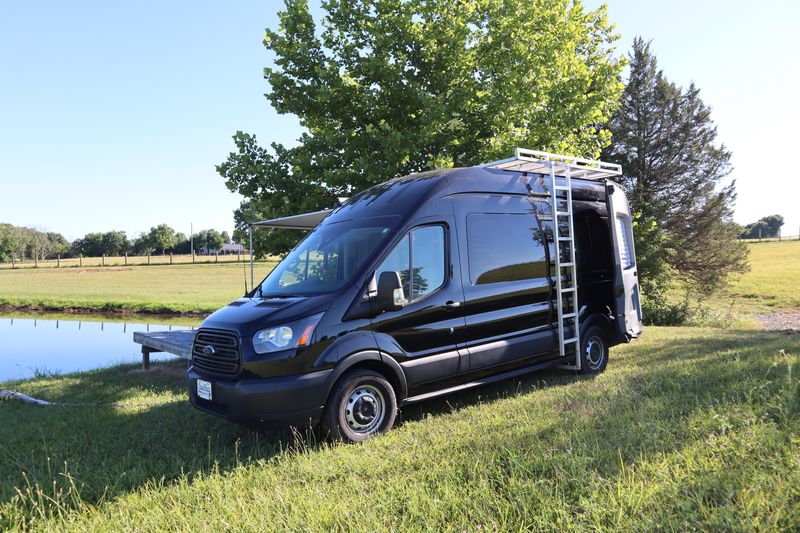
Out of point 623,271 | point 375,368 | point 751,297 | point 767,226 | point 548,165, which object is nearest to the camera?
point 375,368

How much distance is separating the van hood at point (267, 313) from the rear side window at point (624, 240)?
16.0 ft

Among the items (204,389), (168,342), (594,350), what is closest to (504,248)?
(594,350)

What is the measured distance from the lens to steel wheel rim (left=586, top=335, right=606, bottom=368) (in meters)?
7.34

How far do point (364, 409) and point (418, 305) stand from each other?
1148 mm

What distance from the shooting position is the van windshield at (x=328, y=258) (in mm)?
5195

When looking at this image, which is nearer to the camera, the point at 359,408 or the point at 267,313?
the point at 267,313

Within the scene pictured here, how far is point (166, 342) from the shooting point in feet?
28.9

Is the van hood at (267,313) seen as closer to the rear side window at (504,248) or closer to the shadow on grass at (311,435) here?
the shadow on grass at (311,435)

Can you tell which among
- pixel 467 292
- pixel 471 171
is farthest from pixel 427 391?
pixel 471 171

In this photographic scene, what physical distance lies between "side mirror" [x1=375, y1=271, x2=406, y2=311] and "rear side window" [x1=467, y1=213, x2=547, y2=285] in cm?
118

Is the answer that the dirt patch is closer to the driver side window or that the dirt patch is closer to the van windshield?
the driver side window

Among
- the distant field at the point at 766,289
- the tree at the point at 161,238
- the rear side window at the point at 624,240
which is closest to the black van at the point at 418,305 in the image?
the rear side window at the point at 624,240

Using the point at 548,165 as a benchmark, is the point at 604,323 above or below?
below

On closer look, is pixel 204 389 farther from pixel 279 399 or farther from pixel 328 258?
pixel 328 258
